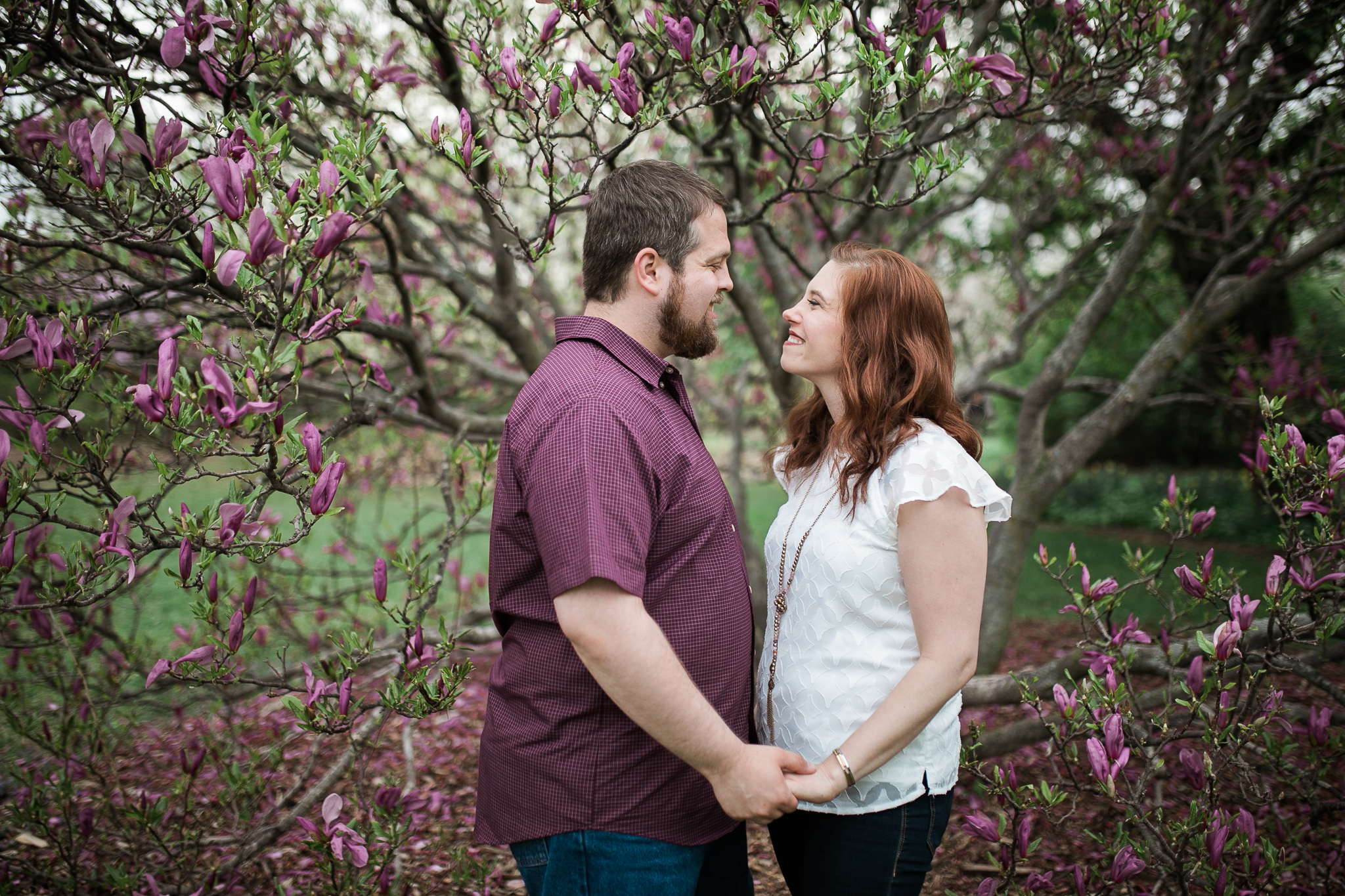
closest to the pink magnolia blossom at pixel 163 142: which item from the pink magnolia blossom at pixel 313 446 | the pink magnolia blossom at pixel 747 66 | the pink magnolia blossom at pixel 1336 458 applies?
the pink magnolia blossom at pixel 313 446

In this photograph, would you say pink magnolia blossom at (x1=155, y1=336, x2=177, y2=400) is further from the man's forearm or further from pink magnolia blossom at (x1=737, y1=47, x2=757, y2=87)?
pink magnolia blossom at (x1=737, y1=47, x2=757, y2=87)

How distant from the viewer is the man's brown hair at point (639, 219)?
1663mm

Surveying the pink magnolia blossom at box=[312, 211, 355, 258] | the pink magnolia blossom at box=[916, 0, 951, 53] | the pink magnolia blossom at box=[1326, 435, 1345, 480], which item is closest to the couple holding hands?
the pink magnolia blossom at box=[312, 211, 355, 258]

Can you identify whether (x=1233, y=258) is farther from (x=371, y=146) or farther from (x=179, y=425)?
(x=179, y=425)

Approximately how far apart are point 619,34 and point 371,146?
1.02 meters

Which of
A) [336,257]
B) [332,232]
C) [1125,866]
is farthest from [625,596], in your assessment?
[1125,866]

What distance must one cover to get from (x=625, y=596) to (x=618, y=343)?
56 cm

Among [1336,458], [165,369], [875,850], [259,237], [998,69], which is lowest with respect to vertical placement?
[875,850]

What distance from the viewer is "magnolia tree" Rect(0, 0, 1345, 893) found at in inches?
65.4

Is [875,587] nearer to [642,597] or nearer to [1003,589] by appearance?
[642,597]

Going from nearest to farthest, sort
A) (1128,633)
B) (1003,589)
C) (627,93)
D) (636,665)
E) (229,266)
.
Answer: (636,665) < (229,266) < (627,93) < (1128,633) < (1003,589)

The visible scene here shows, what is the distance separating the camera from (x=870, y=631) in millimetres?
1637

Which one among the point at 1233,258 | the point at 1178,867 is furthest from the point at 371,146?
the point at 1233,258

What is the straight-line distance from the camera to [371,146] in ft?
5.66
